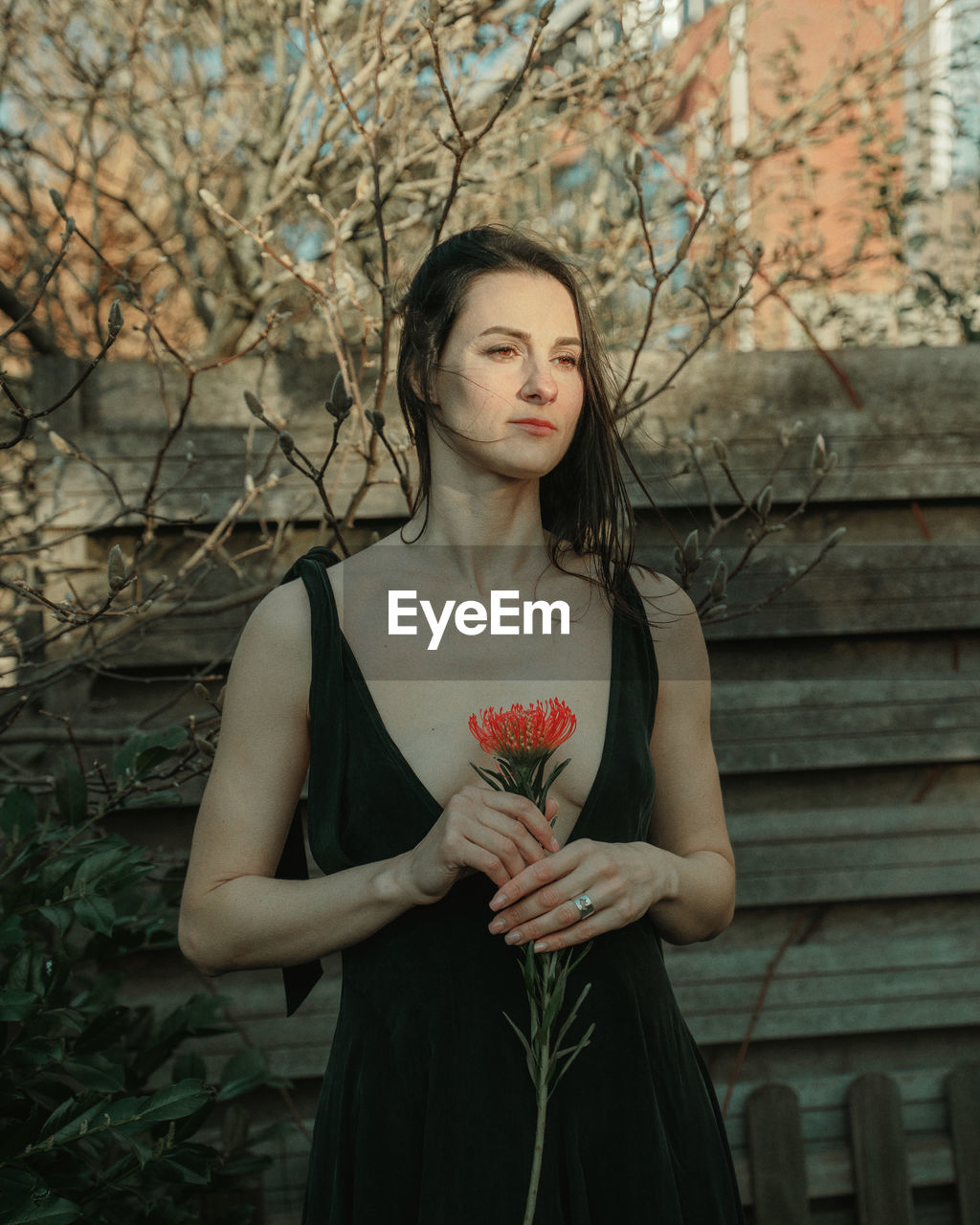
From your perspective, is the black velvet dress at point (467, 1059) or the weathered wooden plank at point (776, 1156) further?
the weathered wooden plank at point (776, 1156)

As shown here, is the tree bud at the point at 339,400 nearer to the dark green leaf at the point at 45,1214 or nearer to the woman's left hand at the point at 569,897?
the woman's left hand at the point at 569,897

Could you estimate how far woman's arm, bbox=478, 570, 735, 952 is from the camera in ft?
3.76

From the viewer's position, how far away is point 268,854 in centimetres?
135

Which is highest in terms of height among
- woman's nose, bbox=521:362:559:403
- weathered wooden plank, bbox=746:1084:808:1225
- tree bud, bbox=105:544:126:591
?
woman's nose, bbox=521:362:559:403

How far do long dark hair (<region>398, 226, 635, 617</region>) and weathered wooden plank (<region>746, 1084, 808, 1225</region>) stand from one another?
1.52m

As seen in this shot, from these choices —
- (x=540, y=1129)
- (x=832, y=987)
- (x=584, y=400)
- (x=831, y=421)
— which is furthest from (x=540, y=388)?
(x=832, y=987)

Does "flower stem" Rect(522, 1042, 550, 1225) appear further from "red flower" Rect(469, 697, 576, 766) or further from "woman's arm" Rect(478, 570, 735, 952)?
"red flower" Rect(469, 697, 576, 766)

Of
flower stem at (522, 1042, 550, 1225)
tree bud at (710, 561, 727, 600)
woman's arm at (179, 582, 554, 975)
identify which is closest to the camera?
flower stem at (522, 1042, 550, 1225)

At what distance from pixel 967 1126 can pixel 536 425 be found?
2.11 metres

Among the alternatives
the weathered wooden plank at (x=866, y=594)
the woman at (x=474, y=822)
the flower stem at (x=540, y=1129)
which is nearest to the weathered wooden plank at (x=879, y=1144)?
the weathered wooden plank at (x=866, y=594)

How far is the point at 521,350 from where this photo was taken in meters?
1.41

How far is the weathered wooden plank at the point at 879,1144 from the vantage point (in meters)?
2.54

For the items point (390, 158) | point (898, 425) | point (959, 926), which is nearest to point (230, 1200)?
point (959, 926)

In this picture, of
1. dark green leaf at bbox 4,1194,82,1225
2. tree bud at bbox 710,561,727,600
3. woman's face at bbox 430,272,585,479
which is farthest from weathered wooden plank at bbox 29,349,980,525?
dark green leaf at bbox 4,1194,82,1225
